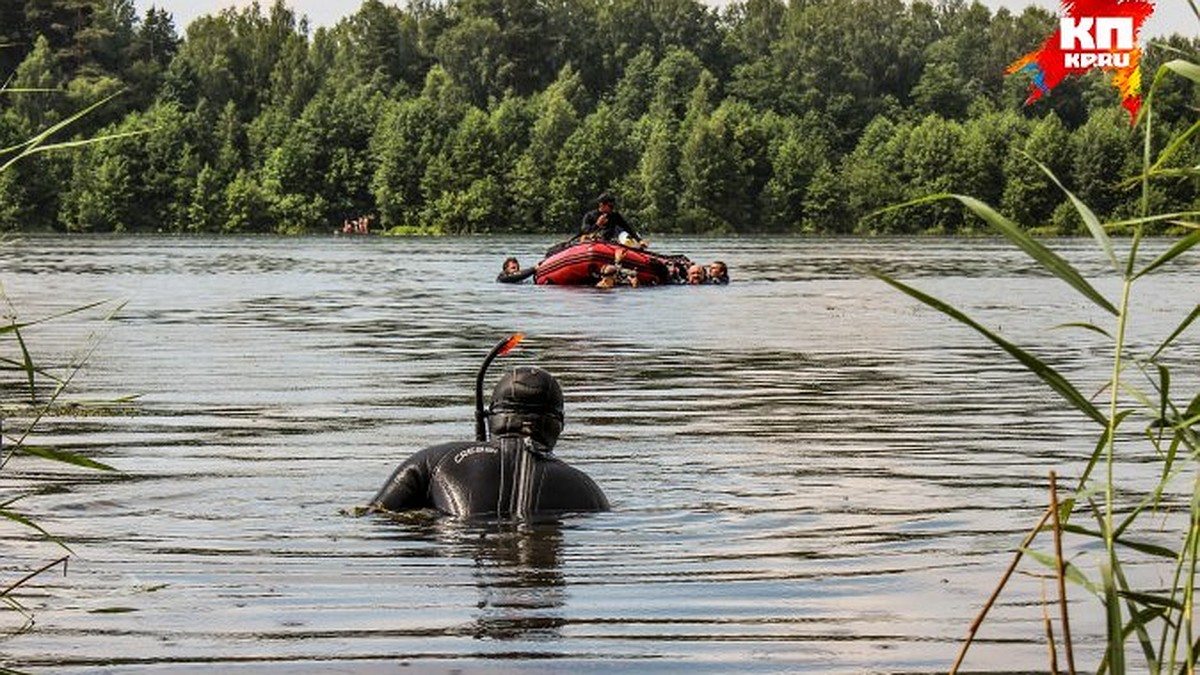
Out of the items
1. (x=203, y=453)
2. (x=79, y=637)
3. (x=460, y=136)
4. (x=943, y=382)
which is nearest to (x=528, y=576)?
(x=79, y=637)

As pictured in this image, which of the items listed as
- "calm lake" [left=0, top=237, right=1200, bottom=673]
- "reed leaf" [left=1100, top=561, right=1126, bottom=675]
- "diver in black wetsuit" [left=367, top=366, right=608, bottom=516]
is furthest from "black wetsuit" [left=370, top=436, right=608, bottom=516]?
"reed leaf" [left=1100, top=561, right=1126, bottom=675]

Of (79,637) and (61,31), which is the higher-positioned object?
(61,31)

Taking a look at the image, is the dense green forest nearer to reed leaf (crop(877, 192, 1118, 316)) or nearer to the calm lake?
the calm lake

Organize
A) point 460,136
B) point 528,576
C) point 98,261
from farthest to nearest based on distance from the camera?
point 460,136
point 98,261
point 528,576

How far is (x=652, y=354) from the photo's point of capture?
22359mm

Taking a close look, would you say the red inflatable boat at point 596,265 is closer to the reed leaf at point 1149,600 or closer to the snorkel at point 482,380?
the snorkel at point 482,380

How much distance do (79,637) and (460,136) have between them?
118329 millimetres

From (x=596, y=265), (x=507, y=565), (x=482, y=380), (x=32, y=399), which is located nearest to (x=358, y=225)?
(x=596, y=265)

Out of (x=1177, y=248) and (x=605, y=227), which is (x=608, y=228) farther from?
(x=1177, y=248)

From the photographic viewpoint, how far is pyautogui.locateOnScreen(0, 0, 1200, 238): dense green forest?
Result: 117 m

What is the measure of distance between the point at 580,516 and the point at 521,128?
12121cm

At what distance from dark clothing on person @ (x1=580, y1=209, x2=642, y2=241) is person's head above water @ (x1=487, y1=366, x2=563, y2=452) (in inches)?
1146

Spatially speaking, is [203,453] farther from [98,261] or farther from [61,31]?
[61,31]

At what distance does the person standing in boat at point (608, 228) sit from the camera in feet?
127
